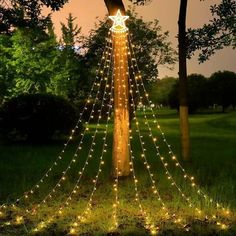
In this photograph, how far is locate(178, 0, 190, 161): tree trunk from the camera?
17.0 meters

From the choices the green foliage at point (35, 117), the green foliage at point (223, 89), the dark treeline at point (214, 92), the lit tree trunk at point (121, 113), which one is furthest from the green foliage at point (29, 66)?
the green foliage at point (223, 89)

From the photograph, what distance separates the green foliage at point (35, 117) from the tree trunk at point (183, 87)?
12646 millimetres

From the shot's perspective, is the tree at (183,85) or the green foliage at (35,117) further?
the green foliage at (35,117)

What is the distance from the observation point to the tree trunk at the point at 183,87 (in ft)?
55.8

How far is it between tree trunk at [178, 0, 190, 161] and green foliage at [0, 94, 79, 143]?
1265cm

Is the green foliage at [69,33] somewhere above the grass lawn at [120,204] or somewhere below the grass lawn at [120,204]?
above

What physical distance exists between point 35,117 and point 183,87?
13.1 metres

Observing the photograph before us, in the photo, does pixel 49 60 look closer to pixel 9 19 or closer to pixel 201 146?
pixel 201 146

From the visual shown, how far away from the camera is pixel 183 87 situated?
17.3 metres

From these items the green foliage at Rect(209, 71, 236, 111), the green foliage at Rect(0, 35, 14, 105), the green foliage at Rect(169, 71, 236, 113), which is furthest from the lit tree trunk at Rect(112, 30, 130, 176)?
the green foliage at Rect(209, 71, 236, 111)

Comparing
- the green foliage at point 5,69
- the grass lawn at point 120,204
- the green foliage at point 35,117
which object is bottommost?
the grass lawn at point 120,204

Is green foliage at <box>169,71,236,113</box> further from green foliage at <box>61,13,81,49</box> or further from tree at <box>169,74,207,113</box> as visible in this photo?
green foliage at <box>61,13,81,49</box>

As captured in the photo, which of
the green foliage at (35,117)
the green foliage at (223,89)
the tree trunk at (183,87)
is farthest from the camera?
the green foliage at (223,89)

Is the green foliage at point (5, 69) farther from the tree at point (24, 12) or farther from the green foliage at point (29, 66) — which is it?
the tree at point (24, 12)
